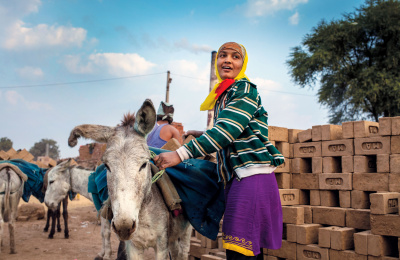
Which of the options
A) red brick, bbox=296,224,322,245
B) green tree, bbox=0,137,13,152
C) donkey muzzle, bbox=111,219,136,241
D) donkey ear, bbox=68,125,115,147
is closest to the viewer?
donkey muzzle, bbox=111,219,136,241

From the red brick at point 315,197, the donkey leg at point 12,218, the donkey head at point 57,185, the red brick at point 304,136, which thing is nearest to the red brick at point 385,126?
the red brick at point 304,136

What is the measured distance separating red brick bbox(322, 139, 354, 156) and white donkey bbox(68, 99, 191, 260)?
2389 mm

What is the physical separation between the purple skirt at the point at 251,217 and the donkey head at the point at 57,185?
295 inches

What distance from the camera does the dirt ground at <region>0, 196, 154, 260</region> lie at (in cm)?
752

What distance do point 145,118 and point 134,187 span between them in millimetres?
563

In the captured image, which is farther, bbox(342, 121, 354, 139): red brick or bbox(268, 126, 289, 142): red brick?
bbox(268, 126, 289, 142): red brick

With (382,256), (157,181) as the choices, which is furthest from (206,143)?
(382,256)

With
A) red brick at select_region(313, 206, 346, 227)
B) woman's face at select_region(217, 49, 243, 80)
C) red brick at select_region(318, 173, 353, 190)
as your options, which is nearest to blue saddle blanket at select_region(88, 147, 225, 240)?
woman's face at select_region(217, 49, 243, 80)

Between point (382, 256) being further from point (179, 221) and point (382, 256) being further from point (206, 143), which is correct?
point (206, 143)

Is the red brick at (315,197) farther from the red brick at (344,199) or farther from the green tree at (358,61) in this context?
the green tree at (358,61)

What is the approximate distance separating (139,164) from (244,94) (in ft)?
3.13

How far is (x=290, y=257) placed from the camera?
4363 mm

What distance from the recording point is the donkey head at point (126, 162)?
230cm

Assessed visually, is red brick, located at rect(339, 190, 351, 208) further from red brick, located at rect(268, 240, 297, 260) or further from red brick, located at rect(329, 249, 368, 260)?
red brick, located at rect(268, 240, 297, 260)
